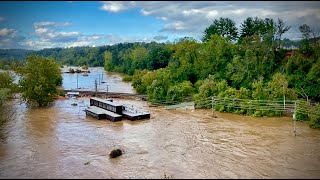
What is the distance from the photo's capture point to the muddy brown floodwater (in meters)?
19.5

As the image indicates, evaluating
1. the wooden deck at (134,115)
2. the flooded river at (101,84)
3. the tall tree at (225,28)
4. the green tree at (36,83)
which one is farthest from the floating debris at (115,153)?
the tall tree at (225,28)

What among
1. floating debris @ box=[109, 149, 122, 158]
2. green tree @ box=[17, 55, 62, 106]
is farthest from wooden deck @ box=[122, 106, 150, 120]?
green tree @ box=[17, 55, 62, 106]

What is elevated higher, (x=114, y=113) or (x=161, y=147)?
(x=114, y=113)

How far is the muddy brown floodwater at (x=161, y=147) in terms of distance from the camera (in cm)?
1955

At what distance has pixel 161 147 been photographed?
2448 cm

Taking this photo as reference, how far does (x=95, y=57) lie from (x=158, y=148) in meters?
145

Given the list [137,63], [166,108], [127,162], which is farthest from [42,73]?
[137,63]

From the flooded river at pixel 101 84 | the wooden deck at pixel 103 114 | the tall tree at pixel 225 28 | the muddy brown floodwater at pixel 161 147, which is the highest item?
the tall tree at pixel 225 28

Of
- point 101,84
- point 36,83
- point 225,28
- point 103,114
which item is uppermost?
point 225,28

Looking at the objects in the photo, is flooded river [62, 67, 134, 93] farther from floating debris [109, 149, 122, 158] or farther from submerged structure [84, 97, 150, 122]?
floating debris [109, 149, 122, 158]

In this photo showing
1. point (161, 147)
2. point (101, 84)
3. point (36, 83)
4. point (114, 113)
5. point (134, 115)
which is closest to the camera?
point (161, 147)

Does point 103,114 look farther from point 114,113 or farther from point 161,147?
point 161,147

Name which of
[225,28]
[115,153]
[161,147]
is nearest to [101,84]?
[225,28]

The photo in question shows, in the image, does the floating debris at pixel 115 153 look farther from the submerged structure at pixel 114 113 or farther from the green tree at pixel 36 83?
the green tree at pixel 36 83
